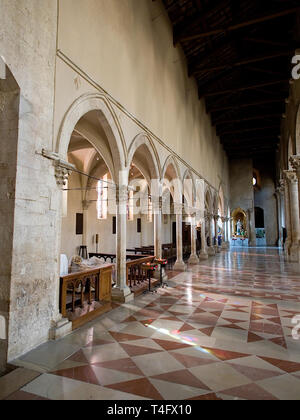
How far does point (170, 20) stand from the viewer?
1048cm

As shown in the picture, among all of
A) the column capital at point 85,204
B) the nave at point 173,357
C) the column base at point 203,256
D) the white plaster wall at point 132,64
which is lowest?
the nave at point 173,357

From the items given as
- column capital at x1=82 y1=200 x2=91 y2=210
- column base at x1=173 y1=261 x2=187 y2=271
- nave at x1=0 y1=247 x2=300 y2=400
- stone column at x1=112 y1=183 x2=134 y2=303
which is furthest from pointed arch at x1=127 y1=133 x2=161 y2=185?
column capital at x1=82 y1=200 x2=91 y2=210

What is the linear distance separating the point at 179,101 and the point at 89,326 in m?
10.1

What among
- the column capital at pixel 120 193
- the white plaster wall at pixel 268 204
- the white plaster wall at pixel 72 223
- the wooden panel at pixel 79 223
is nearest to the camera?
the column capital at pixel 120 193

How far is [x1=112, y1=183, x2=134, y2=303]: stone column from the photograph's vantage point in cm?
609

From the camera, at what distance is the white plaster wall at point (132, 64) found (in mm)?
4863

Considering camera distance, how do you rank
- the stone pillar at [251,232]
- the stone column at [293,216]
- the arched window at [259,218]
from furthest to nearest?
the arched window at [259,218], the stone pillar at [251,232], the stone column at [293,216]

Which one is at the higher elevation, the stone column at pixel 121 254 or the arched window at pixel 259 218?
the arched window at pixel 259 218

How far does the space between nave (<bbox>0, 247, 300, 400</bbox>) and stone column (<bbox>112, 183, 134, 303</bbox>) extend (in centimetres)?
32

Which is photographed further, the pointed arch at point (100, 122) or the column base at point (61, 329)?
the pointed arch at point (100, 122)

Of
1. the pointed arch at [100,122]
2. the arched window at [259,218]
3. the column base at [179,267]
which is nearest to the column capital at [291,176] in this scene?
the column base at [179,267]

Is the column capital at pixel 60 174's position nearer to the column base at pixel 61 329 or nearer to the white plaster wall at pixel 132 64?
the white plaster wall at pixel 132 64

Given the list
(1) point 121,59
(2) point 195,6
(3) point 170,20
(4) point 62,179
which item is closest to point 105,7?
(1) point 121,59

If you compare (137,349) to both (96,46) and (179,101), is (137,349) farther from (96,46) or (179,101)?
(179,101)
